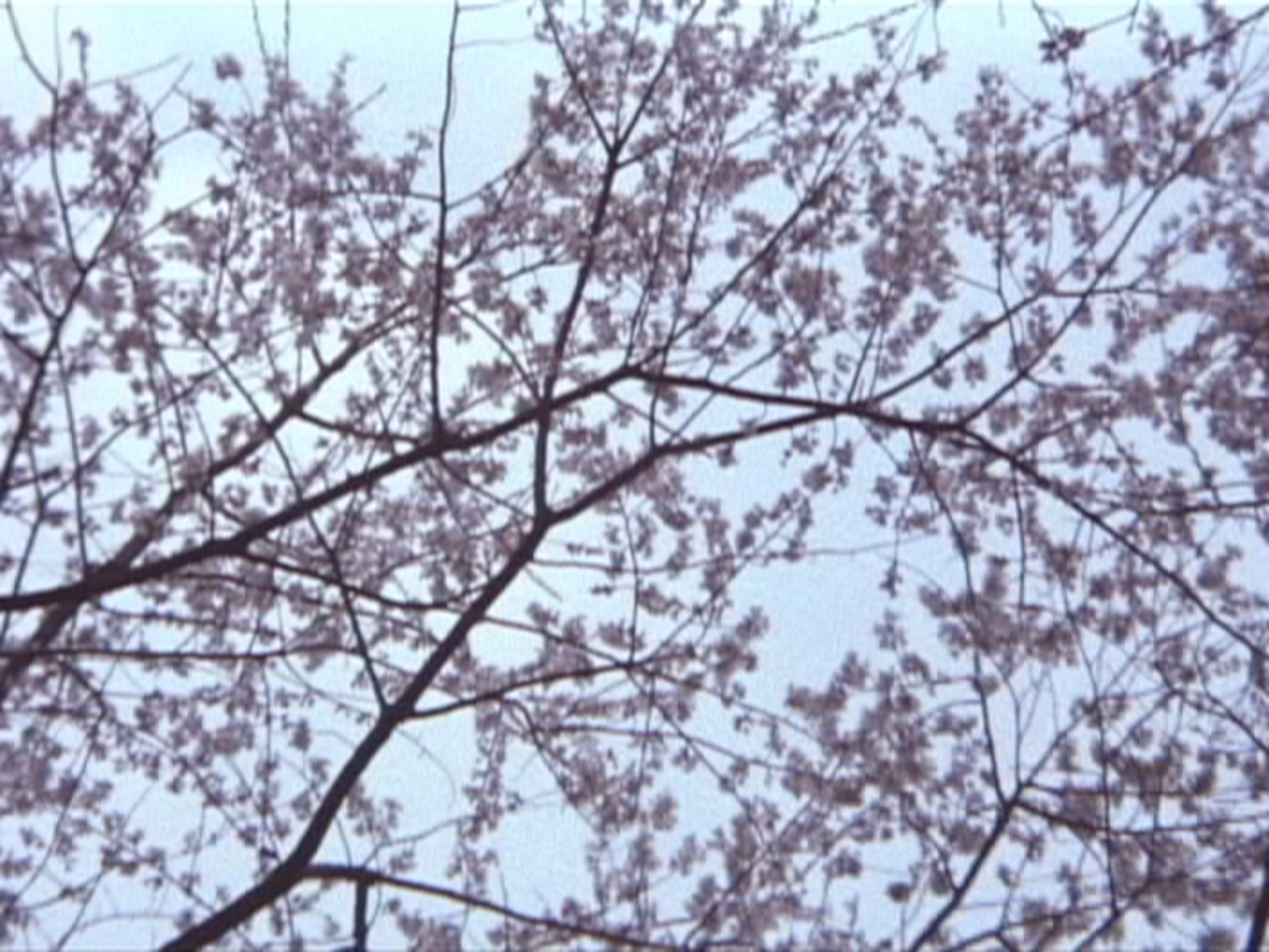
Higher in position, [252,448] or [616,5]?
[616,5]

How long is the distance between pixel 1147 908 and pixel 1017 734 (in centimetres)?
103

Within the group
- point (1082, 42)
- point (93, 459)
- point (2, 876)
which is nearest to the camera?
point (1082, 42)

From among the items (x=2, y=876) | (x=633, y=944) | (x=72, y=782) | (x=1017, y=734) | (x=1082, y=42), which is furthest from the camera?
(x=2, y=876)

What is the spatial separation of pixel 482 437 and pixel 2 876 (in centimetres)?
371

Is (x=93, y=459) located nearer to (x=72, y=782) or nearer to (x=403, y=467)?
(x=403, y=467)

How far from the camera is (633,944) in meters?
6.05

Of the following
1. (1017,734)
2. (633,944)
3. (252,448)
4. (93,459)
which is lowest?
(633,944)

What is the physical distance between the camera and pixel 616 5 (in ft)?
26.0

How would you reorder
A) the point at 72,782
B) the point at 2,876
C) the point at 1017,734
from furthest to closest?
the point at 2,876 < the point at 72,782 < the point at 1017,734

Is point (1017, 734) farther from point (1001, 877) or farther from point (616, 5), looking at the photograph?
point (616, 5)

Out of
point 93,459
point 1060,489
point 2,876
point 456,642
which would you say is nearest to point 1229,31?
point 1060,489

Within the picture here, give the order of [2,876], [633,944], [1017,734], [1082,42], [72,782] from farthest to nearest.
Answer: [2,876], [72,782], [1017,734], [633,944], [1082,42]

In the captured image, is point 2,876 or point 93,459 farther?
point 2,876

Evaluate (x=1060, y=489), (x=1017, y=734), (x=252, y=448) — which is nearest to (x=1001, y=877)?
(x=1017, y=734)
